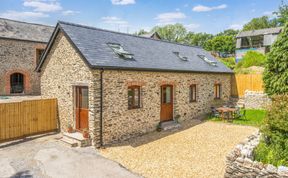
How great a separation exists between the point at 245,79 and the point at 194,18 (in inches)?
702

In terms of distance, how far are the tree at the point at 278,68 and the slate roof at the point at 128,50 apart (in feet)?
14.0

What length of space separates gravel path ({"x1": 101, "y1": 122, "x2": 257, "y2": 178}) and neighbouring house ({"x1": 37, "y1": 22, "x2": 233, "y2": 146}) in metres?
1.21

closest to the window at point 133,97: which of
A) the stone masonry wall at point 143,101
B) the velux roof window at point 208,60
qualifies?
the stone masonry wall at point 143,101

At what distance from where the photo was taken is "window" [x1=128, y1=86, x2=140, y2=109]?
11.8m

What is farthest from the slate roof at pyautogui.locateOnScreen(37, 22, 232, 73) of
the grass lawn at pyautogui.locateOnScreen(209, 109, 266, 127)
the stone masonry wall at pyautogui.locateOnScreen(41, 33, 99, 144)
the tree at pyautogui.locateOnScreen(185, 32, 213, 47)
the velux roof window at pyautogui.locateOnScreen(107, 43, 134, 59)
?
the tree at pyautogui.locateOnScreen(185, 32, 213, 47)

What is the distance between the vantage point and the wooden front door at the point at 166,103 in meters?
13.9

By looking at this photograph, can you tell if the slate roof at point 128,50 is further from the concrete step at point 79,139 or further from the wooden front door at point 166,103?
the concrete step at point 79,139

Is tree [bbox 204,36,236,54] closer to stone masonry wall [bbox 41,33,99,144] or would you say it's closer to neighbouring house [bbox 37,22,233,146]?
neighbouring house [bbox 37,22,233,146]

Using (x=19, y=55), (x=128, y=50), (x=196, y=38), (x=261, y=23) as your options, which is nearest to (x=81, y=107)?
(x=128, y=50)

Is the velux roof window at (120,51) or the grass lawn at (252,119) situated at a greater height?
the velux roof window at (120,51)

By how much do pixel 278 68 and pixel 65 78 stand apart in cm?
1299

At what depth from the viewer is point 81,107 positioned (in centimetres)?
1131

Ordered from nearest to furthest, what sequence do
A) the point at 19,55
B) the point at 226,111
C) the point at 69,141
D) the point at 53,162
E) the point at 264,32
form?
the point at 53,162 → the point at 69,141 → the point at 226,111 → the point at 19,55 → the point at 264,32

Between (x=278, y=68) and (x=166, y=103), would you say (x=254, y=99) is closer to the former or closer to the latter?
(x=278, y=68)
